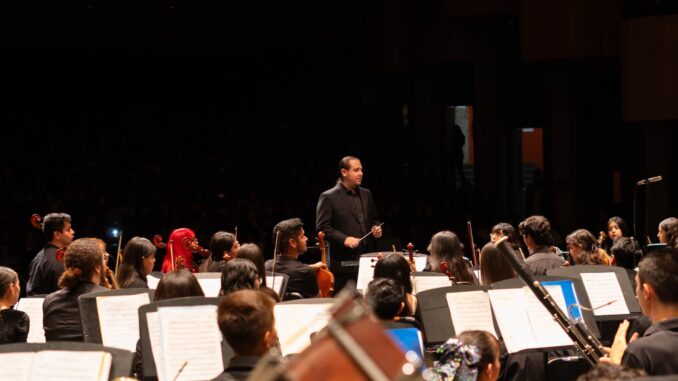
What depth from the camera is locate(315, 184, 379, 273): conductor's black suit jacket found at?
8.04 metres

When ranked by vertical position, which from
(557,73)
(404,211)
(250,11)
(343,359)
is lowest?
(404,211)

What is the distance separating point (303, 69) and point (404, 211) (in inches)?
254

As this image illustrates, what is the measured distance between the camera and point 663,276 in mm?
3775

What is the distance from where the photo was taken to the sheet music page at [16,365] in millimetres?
3576

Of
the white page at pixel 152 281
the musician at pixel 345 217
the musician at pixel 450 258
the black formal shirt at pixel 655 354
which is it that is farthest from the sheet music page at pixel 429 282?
the black formal shirt at pixel 655 354

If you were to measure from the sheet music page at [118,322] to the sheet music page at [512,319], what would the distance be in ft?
6.01

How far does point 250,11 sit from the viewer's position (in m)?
18.1

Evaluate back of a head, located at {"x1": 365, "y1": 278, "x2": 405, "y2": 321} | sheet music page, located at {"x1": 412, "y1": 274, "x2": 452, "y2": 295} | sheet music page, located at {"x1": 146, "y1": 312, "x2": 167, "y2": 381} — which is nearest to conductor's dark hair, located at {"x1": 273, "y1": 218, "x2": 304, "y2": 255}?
sheet music page, located at {"x1": 412, "y1": 274, "x2": 452, "y2": 295}

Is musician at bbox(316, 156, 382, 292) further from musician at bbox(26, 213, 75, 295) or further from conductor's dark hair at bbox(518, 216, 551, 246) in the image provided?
musician at bbox(26, 213, 75, 295)

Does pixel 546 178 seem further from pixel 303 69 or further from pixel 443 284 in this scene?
pixel 443 284

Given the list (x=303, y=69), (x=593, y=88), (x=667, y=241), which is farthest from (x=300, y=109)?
(x=667, y=241)

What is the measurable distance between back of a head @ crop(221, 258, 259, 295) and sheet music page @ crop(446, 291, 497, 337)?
1.04 metres

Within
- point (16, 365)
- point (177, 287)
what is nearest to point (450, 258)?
point (177, 287)

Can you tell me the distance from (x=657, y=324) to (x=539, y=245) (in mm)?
3910
